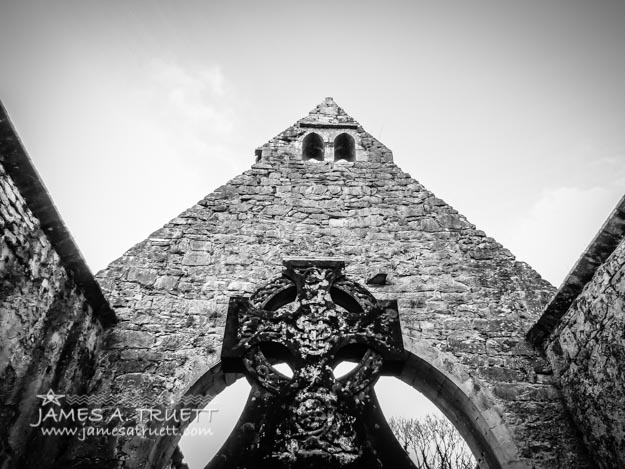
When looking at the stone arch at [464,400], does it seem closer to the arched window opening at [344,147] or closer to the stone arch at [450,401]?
the stone arch at [450,401]

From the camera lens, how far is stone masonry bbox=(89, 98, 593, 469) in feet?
12.6

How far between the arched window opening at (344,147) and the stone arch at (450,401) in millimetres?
3686

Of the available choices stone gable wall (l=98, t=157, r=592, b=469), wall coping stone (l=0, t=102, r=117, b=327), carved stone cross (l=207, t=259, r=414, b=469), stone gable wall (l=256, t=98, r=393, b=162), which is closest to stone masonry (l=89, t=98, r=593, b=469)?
stone gable wall (l=98, t=157, r=592, b=469)

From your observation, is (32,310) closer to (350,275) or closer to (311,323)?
(311,323)

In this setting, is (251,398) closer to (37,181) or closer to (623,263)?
(37,181)

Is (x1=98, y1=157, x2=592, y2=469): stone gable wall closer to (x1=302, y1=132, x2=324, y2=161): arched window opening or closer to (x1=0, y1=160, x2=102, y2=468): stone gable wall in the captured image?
(x1=0, y1=160, x2=102, y2=468): stone gable wall

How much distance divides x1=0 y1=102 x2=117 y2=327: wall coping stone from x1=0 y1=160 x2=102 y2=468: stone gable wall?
0.16 feet

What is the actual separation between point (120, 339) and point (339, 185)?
141 inches

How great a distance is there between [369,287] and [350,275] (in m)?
0.28

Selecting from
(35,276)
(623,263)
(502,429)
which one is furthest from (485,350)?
(35,276)

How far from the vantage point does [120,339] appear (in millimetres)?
4172

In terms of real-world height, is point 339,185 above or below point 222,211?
above

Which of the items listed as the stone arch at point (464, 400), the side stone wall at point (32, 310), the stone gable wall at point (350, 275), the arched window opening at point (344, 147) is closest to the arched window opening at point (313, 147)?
the arched window opening at point (344, 147)

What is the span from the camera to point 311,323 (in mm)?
2582
